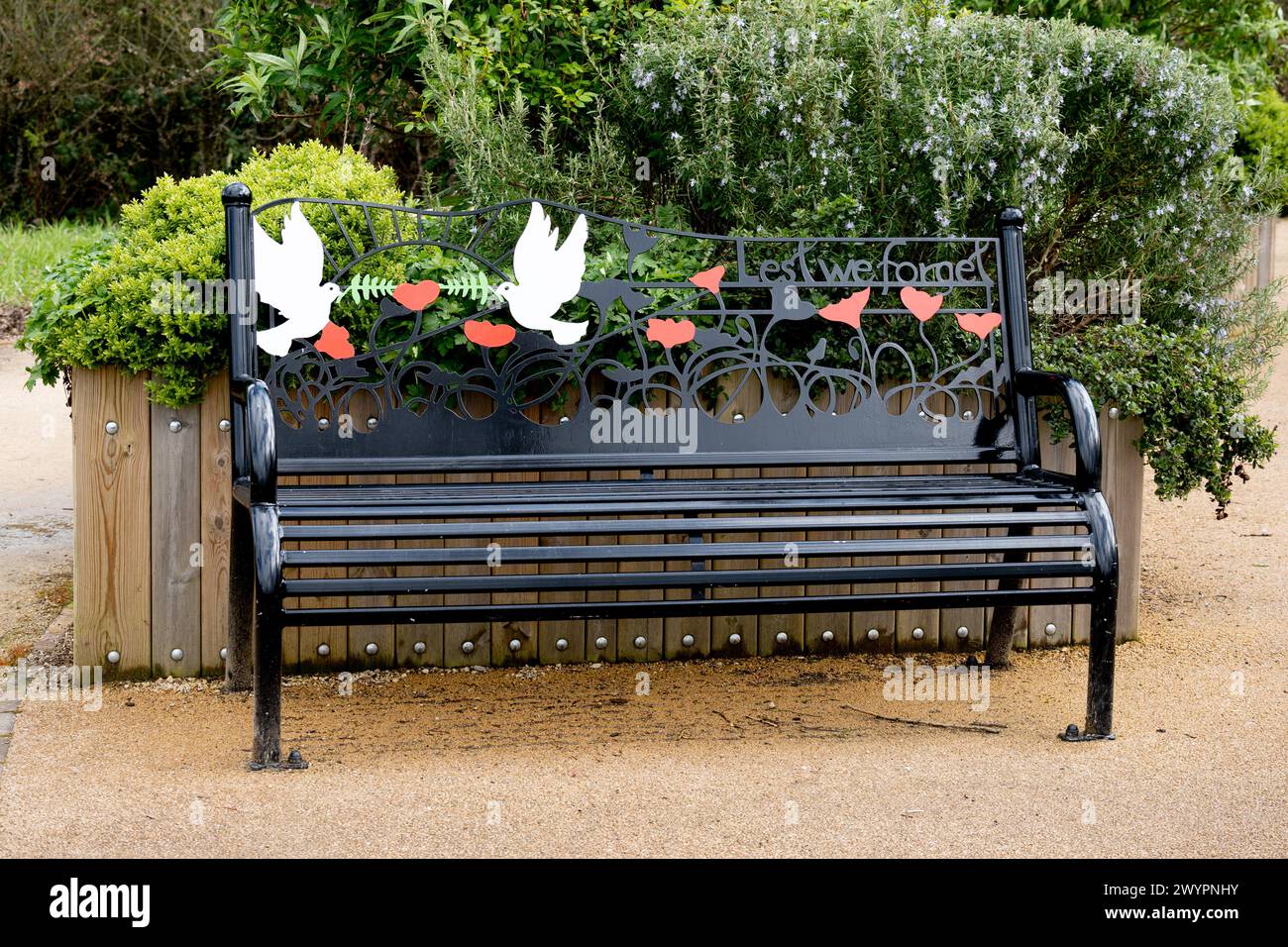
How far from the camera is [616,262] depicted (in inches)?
177

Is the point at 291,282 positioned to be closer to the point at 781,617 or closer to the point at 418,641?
the point at 418,641

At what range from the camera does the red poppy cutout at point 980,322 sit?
4.34m

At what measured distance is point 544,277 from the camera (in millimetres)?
4219

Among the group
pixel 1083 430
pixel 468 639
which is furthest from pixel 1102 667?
Answer: pixel 468 639

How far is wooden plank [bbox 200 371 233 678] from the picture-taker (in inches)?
164

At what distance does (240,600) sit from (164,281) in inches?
37.7

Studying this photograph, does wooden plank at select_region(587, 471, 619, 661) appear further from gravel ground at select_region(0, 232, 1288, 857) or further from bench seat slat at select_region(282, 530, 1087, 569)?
bench seat slat at select_region(282, 530, 1087, 569)

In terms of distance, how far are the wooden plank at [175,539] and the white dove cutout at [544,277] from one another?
1.02 metres

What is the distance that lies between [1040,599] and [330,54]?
394cm

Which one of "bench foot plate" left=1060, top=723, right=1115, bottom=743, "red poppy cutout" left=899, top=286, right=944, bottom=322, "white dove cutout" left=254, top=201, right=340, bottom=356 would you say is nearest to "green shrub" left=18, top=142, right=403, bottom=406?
"white dove cutout" left=254, top=201, right=340, bottom=356

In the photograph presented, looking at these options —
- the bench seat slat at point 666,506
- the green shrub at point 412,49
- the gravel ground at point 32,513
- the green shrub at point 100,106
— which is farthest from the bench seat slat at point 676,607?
the green shrub at point 100,106

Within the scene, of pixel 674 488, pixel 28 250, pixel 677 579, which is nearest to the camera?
pixel 677 579

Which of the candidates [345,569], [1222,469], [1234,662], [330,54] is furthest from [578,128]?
[1234,662]

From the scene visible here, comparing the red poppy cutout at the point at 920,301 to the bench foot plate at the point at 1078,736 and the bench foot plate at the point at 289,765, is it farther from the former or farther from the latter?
the bench foot plate at the point at 289,765
